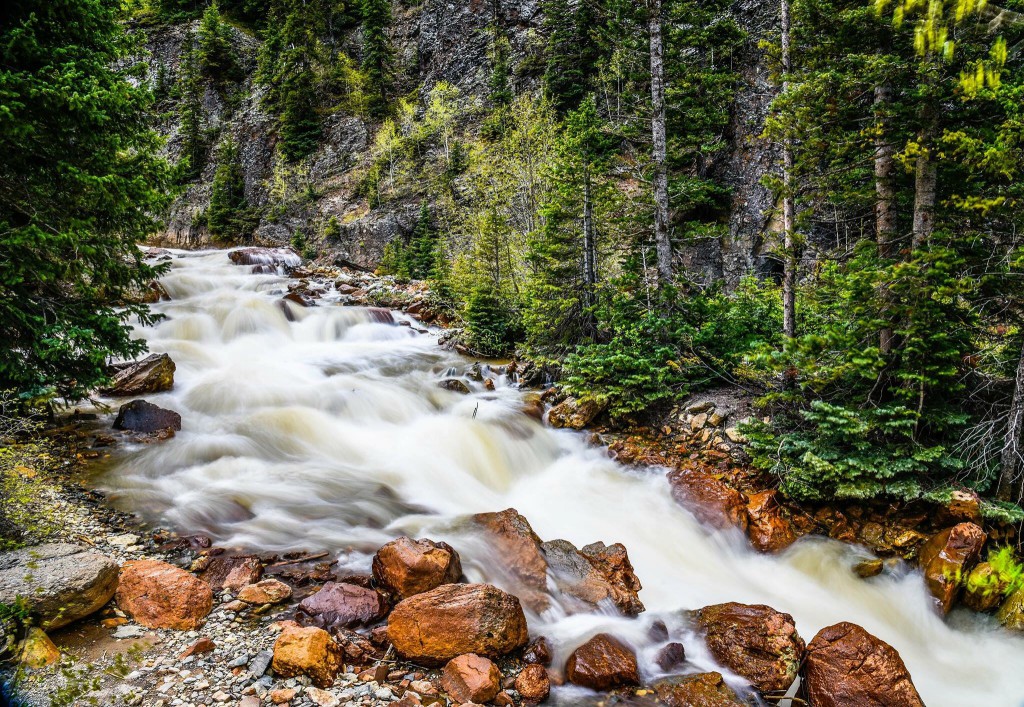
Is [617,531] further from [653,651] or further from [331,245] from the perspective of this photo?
[331,245]

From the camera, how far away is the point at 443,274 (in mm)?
21531

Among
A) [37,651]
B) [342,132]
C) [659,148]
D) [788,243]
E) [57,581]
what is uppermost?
[342,132]

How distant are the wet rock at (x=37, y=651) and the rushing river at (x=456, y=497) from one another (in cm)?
233

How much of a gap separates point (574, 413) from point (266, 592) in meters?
6.92

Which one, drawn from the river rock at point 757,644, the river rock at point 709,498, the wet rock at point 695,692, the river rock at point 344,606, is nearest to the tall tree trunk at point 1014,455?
the river rock at point 709,498

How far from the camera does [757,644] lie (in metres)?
4.44

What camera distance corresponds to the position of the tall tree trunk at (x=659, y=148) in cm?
986

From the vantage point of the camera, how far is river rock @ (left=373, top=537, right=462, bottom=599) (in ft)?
15.8

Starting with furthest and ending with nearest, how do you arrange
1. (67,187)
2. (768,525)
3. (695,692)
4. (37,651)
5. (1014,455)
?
(768,525)
(67,187)
(1014,455)
(695,692)
(37,651)

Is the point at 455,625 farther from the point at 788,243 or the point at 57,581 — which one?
the point at 788,243

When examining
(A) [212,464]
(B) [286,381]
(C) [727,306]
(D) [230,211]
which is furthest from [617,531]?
(D) [230,211]

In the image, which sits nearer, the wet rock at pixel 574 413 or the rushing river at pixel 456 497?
the rushing river at pixel 456 497

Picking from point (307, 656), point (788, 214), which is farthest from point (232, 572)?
point (788, 214)

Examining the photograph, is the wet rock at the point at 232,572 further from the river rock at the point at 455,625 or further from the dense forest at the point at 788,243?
the dense forest at the point at 788,243
